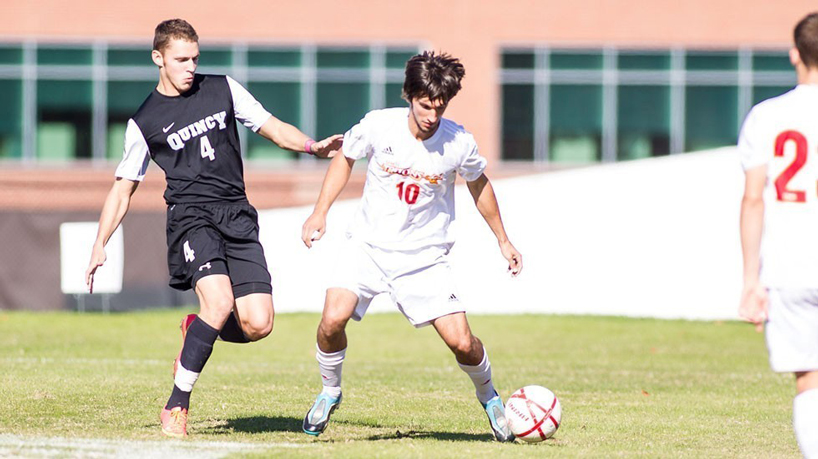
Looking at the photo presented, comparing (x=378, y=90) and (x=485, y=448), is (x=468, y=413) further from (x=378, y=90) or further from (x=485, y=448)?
(x=378, y=90)

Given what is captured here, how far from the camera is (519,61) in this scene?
31031 mm

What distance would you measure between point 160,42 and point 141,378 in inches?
175

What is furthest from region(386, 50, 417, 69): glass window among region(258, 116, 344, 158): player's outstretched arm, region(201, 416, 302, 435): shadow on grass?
region(258, 116, 344, 158): player's outstretched arm

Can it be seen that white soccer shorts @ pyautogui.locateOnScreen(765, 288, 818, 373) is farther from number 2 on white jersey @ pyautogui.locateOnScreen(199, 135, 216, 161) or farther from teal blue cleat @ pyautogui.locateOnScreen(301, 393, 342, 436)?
number 2 on white jersey @ pyautogui.locateOnScreen(199, 135, 216, 161)

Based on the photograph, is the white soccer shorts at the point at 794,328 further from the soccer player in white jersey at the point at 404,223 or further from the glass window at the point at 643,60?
the glass window at the point at 643,60

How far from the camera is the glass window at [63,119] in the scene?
3042 centimetres

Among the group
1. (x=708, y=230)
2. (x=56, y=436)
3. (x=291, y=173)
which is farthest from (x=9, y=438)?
(x=291, y=173)

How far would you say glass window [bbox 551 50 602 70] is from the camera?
31.0 meters

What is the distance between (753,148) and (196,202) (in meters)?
3.42

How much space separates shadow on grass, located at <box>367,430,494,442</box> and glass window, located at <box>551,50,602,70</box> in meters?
24.1

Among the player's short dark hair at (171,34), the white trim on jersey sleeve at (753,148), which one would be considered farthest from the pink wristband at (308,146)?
the white trim on jersey sleeve at (753,148)

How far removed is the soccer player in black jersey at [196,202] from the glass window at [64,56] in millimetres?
24302

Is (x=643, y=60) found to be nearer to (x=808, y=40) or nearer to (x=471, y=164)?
(x=471, y=164)

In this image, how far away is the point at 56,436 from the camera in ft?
23.3
